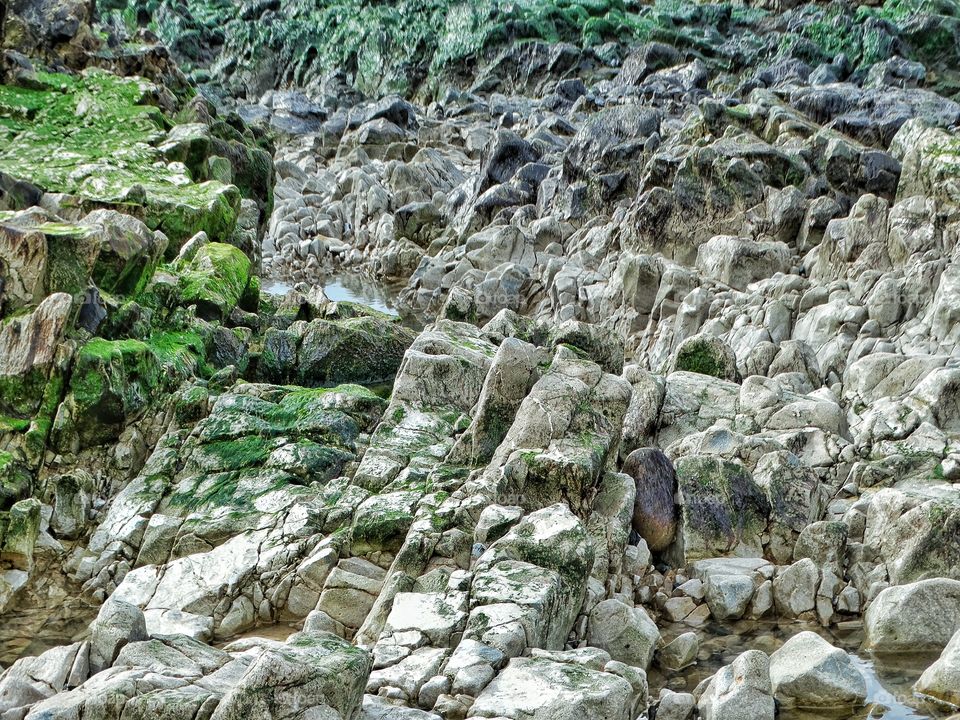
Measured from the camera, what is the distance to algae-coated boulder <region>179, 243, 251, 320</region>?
931 inches

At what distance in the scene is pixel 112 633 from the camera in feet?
35.7

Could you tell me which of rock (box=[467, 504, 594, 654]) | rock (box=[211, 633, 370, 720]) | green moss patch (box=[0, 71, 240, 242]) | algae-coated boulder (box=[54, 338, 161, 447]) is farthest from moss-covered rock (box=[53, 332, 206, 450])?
rock (box=[211, 633, 370, 720])

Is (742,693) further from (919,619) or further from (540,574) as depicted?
(919,619)

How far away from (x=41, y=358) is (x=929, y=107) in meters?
34.6

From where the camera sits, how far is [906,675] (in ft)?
42.5

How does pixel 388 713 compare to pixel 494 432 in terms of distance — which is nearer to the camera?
pixel 388 713

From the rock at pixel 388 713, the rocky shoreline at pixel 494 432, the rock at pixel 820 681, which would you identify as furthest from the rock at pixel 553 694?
the rock at pixel 820 681

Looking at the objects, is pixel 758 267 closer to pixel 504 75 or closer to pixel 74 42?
pixel 74 42

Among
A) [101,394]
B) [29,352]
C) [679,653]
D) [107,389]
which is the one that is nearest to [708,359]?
[679,653]

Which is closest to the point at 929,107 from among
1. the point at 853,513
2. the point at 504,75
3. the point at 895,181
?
the point at 895,181

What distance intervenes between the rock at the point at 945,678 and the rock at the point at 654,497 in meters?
5.13

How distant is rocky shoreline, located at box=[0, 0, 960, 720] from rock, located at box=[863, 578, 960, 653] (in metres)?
0.04

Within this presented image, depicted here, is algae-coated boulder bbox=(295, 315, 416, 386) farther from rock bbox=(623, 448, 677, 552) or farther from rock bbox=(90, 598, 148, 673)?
rock bbox=(90, 598, 148, 673)

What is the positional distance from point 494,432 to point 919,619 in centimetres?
724
